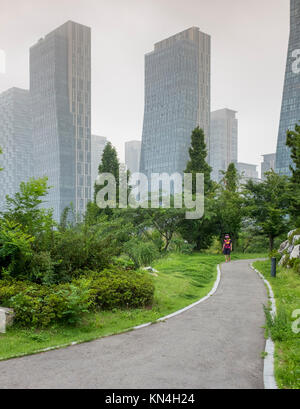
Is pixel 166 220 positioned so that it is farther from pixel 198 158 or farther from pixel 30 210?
pixel 30 210

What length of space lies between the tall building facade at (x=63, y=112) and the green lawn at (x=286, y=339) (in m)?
137

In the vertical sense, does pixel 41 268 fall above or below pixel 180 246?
above

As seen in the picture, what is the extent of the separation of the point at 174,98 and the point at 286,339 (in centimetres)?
16707

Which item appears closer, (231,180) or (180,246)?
(180,246)

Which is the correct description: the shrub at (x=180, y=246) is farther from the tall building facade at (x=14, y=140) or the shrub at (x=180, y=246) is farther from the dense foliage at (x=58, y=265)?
the tall building facade at (x=14, y=140)

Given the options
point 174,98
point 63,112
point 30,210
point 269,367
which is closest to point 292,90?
point 174,98

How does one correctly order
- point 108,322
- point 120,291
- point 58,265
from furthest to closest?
point 58,265 → point 120,291 → point 108,322

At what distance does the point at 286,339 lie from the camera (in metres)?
7.07

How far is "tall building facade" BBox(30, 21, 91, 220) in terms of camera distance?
14750 centimetres

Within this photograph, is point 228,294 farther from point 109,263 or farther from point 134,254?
point 134,254

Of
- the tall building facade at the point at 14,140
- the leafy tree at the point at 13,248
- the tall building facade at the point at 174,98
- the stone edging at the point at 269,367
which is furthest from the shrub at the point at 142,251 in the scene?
the tall building facade at the point at 14,140

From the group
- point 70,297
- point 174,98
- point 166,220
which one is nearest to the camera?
point 70,297

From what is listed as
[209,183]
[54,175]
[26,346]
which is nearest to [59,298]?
[26,346]

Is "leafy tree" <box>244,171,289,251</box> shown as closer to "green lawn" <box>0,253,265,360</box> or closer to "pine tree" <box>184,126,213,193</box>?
"pine tree" <box>184,126,213,193</box>
